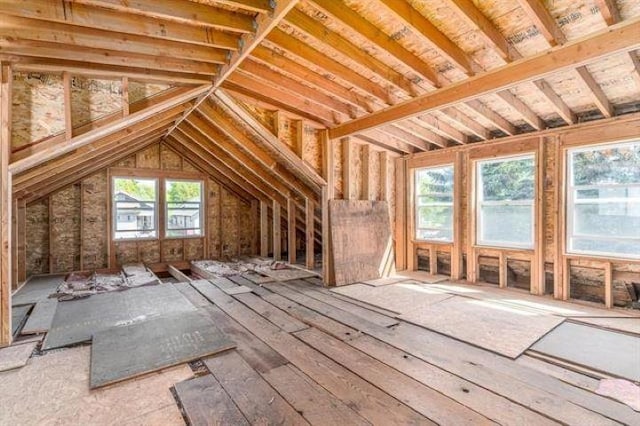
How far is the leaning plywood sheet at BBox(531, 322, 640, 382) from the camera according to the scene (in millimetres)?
2294

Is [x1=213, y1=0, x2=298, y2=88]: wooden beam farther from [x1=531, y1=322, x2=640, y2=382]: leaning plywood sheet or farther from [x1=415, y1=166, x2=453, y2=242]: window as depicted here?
[x1=415, y1=166, x2=453, y2=242]: window

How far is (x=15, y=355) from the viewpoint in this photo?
247cm

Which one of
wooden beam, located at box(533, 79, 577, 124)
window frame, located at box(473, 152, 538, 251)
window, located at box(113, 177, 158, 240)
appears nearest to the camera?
wooden beam, located at box(533, 79, 577, 124)

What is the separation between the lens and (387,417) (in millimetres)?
1768

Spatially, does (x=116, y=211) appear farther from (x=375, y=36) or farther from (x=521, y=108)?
(x=521, y=108)

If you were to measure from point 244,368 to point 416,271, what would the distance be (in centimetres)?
444

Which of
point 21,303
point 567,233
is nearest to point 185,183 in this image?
point 21,303

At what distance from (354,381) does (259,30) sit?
2.76 m

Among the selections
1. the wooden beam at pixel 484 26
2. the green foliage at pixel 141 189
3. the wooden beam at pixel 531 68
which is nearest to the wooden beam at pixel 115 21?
the wooden beam at pixel 484 26

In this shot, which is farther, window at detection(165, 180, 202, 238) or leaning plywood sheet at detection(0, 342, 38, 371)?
window at detection(165, 180, 202, 238)

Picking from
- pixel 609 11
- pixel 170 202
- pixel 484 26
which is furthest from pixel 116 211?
pixel 609 11

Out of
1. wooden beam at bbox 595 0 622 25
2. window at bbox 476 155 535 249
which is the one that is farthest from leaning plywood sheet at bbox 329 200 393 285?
wooden beam at bbox 595 0 622 25

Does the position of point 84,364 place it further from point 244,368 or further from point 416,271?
point 416,271

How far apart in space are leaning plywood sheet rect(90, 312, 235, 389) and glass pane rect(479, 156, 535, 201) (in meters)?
4.67
